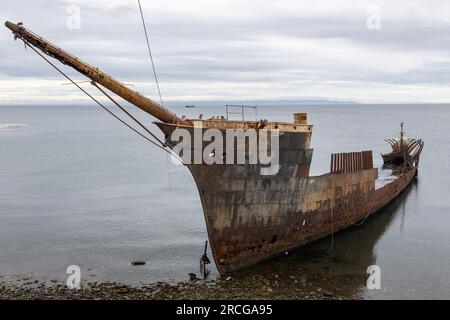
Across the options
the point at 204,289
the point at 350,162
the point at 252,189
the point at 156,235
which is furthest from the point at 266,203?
the point at 156,235

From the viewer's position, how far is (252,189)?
18.3 metres

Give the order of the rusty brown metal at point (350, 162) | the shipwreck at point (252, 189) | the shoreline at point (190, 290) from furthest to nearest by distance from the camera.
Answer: the rusty brown metal at point (350, 162)
the shipwreck at point (252, 189)
the shoreline at point (190, 290)

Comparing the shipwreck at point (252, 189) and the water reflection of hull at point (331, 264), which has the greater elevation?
the shipwreck at point (252, 189)

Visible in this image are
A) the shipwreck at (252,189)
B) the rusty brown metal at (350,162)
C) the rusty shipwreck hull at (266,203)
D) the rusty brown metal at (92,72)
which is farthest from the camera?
the rusty brown metal at (350,162)

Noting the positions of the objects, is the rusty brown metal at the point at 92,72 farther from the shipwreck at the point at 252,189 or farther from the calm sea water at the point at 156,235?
the calm sea water at the point at 156,235

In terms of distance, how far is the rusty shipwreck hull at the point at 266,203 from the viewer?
1772 cm

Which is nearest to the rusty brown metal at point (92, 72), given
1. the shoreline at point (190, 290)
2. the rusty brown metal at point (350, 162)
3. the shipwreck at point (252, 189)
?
the shipwreck at point (252, 189)

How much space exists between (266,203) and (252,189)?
98 centimetres

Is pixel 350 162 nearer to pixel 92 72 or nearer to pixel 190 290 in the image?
pixel 190 290

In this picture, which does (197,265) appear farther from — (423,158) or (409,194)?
(423,158)

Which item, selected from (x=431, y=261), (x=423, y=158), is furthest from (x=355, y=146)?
Result: (x=431, y=261)

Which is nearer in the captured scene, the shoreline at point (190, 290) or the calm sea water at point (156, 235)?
the shoreline at point (190, 290)

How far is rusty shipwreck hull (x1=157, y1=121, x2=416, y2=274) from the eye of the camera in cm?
1772

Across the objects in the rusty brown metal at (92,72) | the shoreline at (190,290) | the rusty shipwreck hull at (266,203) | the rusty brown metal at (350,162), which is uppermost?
the rusty brown metal at (92,72)
